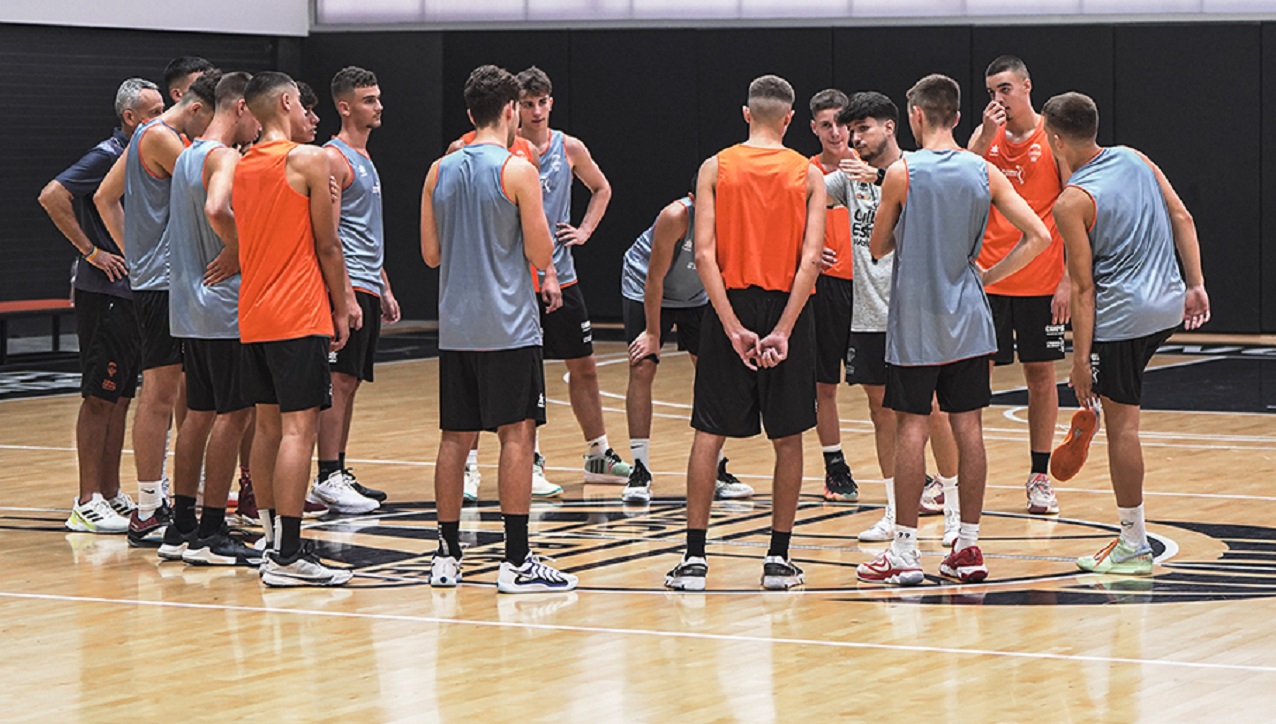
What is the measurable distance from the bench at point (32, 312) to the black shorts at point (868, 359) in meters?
9.13

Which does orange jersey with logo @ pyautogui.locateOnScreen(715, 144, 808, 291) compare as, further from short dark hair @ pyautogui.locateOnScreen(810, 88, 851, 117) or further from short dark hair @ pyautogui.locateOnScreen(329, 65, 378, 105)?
short dark hair @ pyautogui.locateOnScreen(329, 65, 378, 105)

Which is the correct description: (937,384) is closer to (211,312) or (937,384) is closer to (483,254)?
(483,254)

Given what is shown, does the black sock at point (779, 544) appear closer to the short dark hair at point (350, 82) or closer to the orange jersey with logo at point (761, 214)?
the orange jersey with logo at point (761, 214)

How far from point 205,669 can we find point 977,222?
10.4ft

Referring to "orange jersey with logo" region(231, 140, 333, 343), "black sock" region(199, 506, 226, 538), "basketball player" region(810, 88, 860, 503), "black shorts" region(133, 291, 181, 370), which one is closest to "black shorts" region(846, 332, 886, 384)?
"basketball player" region(810, 88, 860, 503)

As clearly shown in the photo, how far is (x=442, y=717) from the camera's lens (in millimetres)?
5445

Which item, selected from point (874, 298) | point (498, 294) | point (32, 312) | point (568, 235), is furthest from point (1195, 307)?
point (32, 312)

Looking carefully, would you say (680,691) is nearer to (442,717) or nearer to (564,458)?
(442,717)

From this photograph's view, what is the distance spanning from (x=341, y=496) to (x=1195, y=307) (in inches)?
154

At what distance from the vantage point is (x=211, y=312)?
7750 mm

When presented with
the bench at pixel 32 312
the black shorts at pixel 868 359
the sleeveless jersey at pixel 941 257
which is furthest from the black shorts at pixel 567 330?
the bench at pixel 32 312

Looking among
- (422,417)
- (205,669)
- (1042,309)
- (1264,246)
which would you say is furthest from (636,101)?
(205,669)

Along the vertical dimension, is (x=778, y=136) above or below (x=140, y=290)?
above

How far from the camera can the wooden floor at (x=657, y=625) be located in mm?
5609
